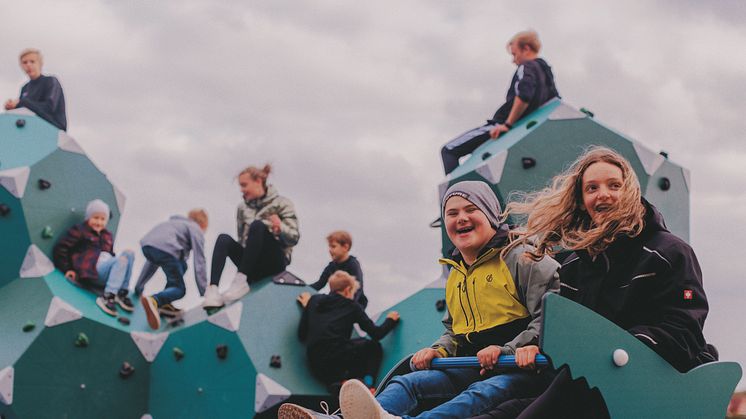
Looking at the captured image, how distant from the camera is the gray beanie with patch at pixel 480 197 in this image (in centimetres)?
325

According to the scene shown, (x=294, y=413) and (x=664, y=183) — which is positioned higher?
(x=664, y=183)

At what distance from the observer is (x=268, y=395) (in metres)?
6.70

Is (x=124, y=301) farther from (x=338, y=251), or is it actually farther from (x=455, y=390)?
(x=455, y=390)

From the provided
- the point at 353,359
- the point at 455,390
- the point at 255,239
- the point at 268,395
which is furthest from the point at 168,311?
the point at 455,390

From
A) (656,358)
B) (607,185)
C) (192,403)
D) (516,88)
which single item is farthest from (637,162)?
(192,403)

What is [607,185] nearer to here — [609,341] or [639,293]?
[639,293]

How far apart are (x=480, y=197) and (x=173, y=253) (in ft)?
17.0

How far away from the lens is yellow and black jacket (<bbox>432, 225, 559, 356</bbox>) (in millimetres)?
3059

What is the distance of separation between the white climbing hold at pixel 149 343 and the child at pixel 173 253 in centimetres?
10

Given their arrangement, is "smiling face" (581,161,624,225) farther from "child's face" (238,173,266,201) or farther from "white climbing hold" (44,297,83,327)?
"white climbing hold" (44,297,83,327)

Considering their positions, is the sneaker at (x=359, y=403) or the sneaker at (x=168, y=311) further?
the sneaker at (x=168, y=311)

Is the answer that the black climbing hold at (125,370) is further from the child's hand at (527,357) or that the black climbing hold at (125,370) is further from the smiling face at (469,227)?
the child's hand at (527,357)

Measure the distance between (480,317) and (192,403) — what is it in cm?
462

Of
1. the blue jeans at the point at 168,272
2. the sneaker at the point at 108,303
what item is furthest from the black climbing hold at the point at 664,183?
the sneaker at the point at 108,303
